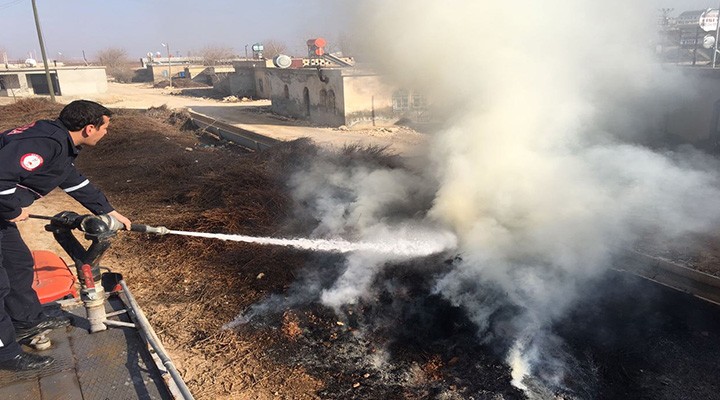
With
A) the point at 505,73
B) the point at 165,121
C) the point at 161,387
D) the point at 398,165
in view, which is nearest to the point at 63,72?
the point at 165,121

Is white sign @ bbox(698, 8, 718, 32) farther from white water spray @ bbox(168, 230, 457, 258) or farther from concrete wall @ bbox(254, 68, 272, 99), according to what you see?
concrete wall @ bbox(254, 68, 272, 99)

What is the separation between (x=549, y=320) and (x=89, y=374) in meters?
4.12

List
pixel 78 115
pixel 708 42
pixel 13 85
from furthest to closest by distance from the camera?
pixel 13 85
pixel 708 42
pixel 78 115

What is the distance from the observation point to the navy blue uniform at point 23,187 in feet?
10.8

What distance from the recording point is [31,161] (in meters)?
3.31

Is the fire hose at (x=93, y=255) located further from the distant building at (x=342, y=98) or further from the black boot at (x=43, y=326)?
the distant building at (x=342, y=98)

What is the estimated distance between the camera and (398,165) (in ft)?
32.3

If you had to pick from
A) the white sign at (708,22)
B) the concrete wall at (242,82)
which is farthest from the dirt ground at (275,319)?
the concrete wall at (242,82)

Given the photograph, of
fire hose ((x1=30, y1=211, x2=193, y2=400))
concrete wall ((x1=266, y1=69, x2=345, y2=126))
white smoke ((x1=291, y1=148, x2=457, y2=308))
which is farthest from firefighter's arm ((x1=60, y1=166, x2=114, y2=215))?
concrete wall ((x1=266, y1=69, x2=345, y2=126))

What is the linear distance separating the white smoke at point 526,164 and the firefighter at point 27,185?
2.75 metres

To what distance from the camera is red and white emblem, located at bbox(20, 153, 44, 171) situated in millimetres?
3277

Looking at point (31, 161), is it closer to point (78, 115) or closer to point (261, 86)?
point (78, 115)

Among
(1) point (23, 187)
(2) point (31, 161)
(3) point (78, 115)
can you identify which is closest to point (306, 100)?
(3) point (78, 115)

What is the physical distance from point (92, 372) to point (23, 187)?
1.39 m
